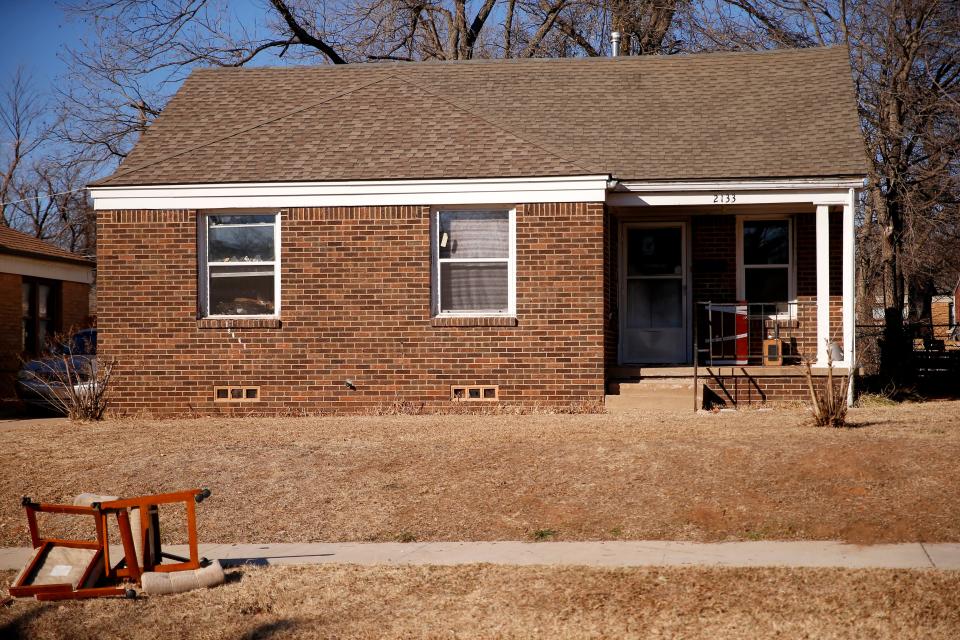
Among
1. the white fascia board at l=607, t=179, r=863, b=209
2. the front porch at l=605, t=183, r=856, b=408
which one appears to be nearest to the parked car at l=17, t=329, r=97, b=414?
the front porch at l=605, t=183, r=856, b=408

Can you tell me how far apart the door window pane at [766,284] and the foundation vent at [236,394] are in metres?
7.12

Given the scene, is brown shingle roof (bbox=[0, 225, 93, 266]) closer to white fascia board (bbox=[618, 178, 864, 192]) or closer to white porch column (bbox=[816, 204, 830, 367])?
white fascia board (bbox=[618, 178, 864, 192])

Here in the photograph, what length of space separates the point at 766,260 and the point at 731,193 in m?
1.77

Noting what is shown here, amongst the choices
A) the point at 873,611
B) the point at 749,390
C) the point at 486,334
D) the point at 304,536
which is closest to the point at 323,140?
the point at 486,334

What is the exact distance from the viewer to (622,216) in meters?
15.4

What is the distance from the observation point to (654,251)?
15.6 meters

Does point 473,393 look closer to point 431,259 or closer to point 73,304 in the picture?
point 431,259

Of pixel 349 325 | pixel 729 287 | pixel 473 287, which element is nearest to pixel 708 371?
pixel 729 287

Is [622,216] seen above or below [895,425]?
above

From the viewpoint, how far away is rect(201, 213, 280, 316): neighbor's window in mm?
14195

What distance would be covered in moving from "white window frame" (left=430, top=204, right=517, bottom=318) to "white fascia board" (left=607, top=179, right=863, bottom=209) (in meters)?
1.47

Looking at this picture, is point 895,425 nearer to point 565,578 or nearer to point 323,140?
point 565,578

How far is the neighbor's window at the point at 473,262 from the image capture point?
1392 cm

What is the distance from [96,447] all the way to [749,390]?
8.16m
